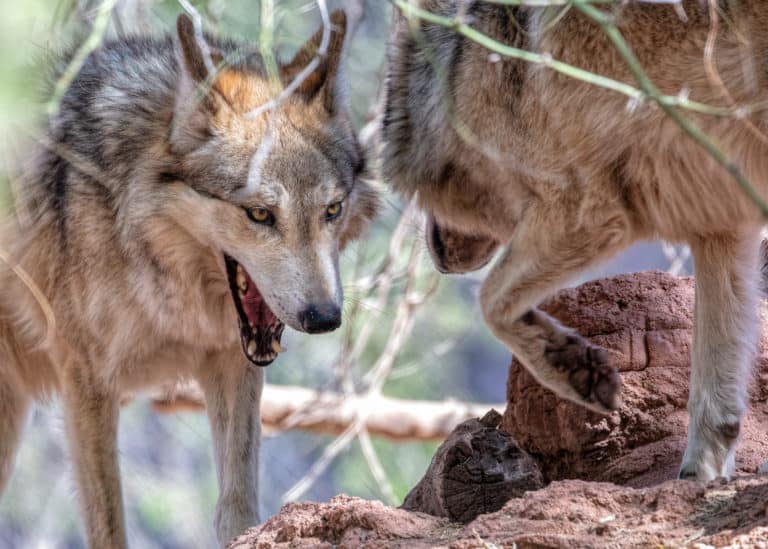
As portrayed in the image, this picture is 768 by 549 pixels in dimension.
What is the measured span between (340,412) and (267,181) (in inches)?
157

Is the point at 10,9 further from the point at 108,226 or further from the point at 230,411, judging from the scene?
the point at 230,411

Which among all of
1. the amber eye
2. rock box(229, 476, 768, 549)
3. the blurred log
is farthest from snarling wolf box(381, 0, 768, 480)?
the blurred log

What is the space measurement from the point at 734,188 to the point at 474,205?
3.90 feet

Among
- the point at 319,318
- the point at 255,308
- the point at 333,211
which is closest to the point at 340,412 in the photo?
the point at 255,308

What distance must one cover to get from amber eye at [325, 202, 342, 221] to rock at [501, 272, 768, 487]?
0.97 meters

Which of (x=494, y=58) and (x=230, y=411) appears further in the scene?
(x=230, y=411)

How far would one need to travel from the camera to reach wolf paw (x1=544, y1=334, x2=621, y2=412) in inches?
155

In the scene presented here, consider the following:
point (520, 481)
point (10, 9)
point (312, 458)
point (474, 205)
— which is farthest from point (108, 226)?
point (312, 458)

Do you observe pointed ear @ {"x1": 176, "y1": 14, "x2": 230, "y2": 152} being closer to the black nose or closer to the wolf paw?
the black nose

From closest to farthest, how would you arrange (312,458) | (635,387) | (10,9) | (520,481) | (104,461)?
1. (10,9)
2. (520,481)
3. (635,387)
4. (104,461)
5. (312,458)

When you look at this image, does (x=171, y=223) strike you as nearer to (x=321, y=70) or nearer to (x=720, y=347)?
(x=321, y=70)

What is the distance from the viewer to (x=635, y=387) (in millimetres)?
4355

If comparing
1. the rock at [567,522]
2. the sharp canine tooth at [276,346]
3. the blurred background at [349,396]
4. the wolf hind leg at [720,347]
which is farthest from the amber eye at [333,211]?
the blurred background at [349,396]

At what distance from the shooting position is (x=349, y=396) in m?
7.25
